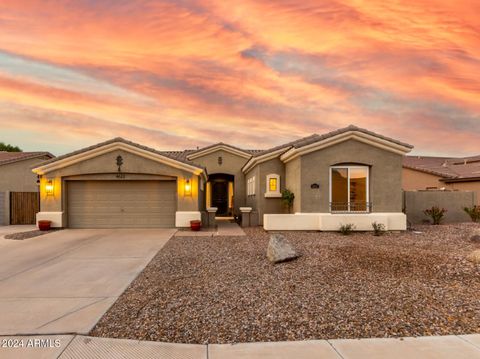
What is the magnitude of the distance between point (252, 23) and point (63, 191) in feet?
37.4

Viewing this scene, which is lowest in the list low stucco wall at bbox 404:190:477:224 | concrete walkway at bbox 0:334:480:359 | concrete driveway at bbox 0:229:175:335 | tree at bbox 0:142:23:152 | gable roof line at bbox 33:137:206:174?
concrete driveway at bbox 0:229:175:335

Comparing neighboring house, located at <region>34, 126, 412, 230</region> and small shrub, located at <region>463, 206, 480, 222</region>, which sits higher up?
neighboring house, located at <region>34, 126, 412, 230</region>

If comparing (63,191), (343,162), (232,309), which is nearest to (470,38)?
(343,162)

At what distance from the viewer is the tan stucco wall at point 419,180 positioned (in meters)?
23.9

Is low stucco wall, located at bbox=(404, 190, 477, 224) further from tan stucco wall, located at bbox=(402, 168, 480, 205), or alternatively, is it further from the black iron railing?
tan stucco wall, located at bbox=(402, 168, 480, 205)

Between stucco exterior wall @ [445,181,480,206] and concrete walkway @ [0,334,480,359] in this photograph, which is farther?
stucco exterior wall @ [445,181,480,206]

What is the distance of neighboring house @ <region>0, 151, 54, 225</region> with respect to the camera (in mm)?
16594

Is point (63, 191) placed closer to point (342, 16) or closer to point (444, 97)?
point (342, 16)

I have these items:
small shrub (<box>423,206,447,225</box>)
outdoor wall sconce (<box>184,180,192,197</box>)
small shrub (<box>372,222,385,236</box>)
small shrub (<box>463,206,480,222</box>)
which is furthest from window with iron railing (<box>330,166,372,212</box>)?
small shrub (<box>463,206,480,222</box>)

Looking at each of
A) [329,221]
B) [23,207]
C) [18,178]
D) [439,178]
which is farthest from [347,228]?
[18,178]

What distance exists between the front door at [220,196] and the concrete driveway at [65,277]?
11.6 m

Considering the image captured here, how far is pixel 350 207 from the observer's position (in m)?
13.1

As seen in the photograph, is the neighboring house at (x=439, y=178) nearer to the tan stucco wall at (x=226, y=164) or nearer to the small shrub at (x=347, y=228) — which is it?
the tan stucco wall at (x=226, y=164)

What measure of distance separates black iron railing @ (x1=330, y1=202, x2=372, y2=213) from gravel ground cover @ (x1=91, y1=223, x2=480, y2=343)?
14.0ft
